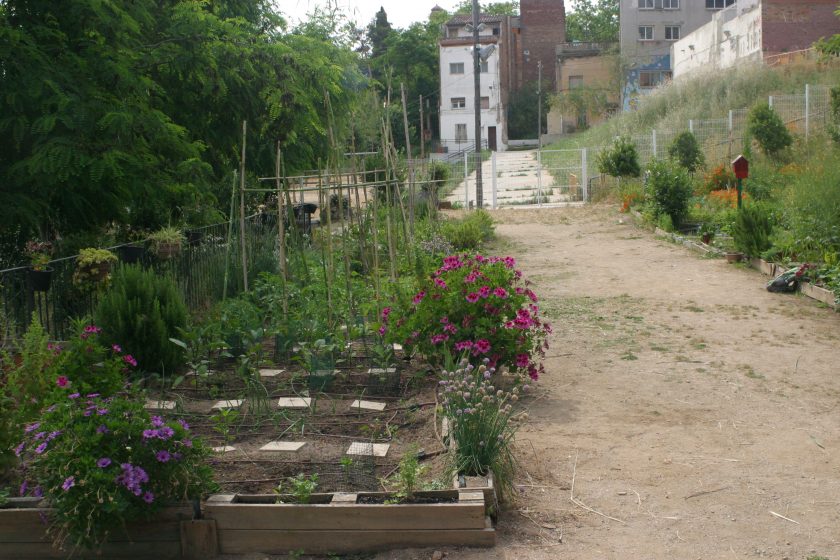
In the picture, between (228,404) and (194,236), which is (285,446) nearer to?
(228,404)

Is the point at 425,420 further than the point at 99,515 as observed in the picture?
Yes

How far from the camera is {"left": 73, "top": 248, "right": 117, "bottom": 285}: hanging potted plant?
7352 mm

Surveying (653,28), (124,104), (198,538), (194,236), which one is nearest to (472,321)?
(198,538)

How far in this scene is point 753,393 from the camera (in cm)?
651

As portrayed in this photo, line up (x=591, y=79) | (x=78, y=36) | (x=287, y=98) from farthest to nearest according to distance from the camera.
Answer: (x=591, y=79) < (x=287, y=98) < (x=78, y=36)

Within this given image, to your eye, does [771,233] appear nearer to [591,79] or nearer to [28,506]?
[28,506]

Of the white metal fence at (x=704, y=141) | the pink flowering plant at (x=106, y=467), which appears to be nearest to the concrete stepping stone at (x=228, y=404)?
the pink flowering plant at (x=106, y=467)

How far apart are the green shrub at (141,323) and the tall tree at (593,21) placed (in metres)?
81.3

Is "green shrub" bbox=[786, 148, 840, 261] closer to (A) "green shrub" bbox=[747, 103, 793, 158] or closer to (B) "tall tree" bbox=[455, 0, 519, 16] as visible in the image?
(A) "green shrub" bbox=[747, 103, 793, 158]

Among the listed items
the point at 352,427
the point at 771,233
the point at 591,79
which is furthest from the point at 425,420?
the point at 591,79

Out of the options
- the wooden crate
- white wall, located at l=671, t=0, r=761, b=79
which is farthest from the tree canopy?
white wall, located at l=671, t=0, r=761, b=79

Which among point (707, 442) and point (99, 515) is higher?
point (99, 515)

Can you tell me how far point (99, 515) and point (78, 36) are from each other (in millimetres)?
7553

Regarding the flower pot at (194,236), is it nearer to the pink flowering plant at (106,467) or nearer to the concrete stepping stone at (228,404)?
the concrete stepping stone at (228,404)
